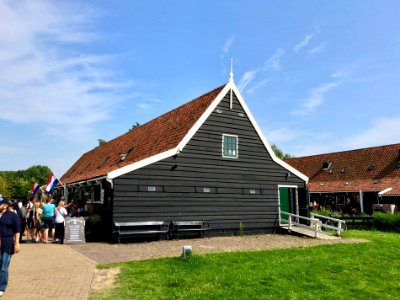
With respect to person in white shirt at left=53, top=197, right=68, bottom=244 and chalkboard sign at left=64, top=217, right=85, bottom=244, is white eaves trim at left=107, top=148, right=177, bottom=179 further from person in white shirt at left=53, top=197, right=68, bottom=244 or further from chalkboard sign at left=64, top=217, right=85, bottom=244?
person in white shirt at left=53, top=197, right=68, bottom=244

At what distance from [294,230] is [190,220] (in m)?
5.48

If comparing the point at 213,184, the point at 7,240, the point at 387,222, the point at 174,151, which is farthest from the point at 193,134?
the point at 387,222

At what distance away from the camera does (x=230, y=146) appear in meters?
18.2

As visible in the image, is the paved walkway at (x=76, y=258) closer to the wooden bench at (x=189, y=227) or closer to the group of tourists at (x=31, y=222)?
the wooden bench at (x=189, y=227)

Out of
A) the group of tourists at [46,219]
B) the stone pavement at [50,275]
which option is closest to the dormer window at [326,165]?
the group of tourists at [46,219]

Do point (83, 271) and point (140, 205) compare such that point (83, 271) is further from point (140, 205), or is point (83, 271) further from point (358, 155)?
point (358, 155)

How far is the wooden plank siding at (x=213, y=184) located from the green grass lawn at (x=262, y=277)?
5146 millimetres

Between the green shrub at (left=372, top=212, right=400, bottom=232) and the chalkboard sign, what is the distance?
53.4ft

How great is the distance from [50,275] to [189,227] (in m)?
8.37

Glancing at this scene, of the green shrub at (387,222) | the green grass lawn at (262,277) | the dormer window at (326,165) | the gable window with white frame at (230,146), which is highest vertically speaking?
the dormer window at (326,165)

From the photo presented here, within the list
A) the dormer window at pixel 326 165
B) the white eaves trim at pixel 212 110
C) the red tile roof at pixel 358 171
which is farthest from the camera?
the dormer window at pixel 326 165

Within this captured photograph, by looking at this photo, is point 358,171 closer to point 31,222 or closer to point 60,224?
point 60,224

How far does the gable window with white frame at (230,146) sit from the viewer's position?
58.9 ft

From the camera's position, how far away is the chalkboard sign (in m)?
14.8
